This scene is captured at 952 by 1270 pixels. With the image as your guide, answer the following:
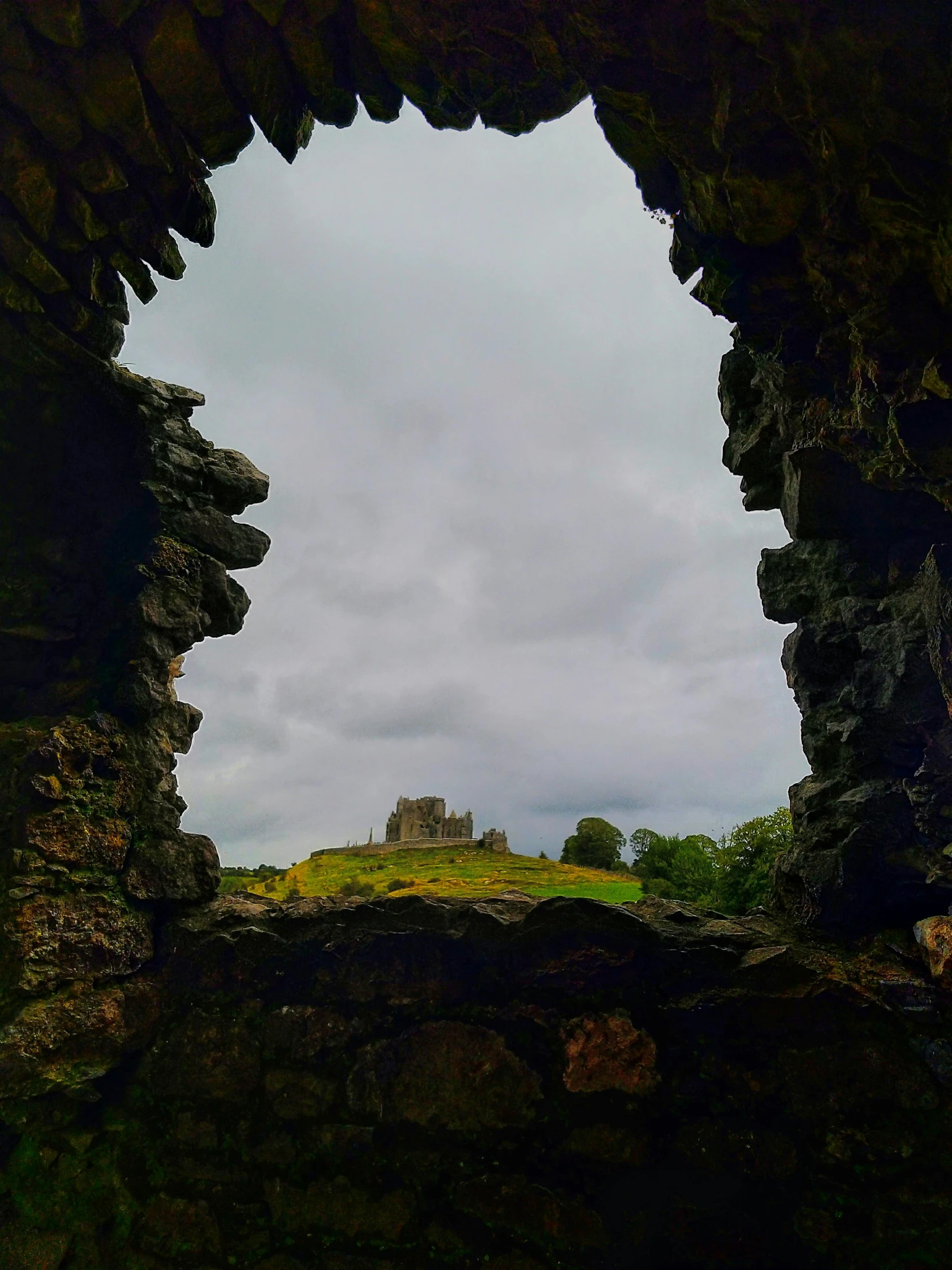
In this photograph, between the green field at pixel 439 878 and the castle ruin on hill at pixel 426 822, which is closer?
the green field at pixel 439 878

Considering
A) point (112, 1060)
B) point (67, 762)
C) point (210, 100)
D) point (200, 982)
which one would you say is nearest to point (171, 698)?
point (67, 762)

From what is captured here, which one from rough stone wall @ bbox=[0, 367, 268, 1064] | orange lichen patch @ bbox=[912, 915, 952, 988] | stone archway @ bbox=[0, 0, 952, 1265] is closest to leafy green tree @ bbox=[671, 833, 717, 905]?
stone archway @ bbox=[0, 0, 952, 1265]

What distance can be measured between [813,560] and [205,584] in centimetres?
428

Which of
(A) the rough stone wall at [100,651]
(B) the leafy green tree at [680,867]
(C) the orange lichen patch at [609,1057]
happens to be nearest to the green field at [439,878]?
(B) the leafy green tree at [680,867]

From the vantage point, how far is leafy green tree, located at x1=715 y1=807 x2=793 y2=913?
519cm

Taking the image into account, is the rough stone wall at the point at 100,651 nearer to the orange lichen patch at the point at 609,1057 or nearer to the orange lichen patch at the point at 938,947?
the orange lichen patch at the point at 609,1057

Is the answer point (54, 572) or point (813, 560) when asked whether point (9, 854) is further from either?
point (813, 560)

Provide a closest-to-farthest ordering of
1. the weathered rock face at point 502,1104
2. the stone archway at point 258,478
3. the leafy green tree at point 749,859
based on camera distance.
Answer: the stone archway at point 258,478 → the weathered rock face at point 502,1104 → the leafy green tree at point 749,859

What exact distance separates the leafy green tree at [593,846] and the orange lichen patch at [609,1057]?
3.17m

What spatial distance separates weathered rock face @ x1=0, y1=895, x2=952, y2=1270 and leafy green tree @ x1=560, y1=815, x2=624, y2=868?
9.62 feet

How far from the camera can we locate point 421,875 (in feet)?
19.1

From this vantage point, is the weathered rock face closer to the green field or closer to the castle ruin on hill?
the green field

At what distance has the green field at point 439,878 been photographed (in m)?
5.25

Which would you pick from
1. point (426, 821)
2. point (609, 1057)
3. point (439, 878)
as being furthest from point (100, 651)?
point (426, 821)
